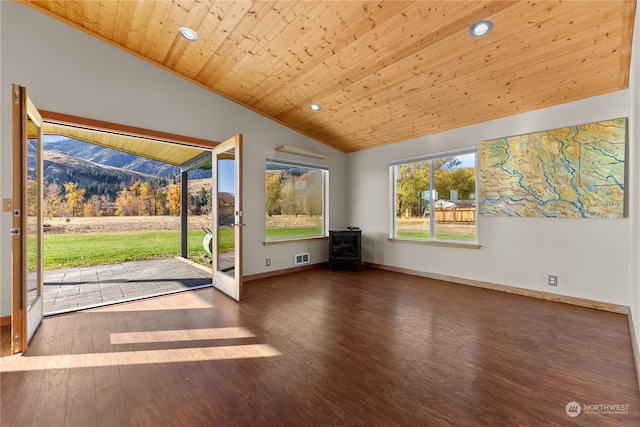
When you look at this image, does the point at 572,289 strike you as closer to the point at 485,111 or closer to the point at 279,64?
the point at 485,111

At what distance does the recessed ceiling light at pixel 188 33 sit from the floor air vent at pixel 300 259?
3.62 metres

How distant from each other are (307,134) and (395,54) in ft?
8.45

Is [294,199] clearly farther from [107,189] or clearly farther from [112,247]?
[107,189]

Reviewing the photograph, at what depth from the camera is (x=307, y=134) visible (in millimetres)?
5195

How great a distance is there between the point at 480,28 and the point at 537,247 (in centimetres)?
279

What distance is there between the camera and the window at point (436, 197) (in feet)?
13.7

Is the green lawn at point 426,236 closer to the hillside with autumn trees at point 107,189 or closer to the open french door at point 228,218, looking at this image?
the open french door at point 228,218

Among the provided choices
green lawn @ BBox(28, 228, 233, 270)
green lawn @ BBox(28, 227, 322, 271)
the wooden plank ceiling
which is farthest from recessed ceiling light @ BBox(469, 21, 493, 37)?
green lawn @ BBox(28, 228, 233, 270)

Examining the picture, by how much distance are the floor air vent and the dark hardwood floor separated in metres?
1.83

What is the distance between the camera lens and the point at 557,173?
3.29 metres

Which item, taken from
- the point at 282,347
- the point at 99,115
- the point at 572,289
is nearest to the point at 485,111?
the point at 572,289

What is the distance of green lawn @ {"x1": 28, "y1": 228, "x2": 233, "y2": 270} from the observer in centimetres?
565

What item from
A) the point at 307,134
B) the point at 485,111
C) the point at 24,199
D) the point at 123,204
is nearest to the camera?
the point at 24,199

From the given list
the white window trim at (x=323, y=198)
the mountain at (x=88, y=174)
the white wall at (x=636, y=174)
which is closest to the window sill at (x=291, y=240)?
the white window trim at (x=323, y=198)
